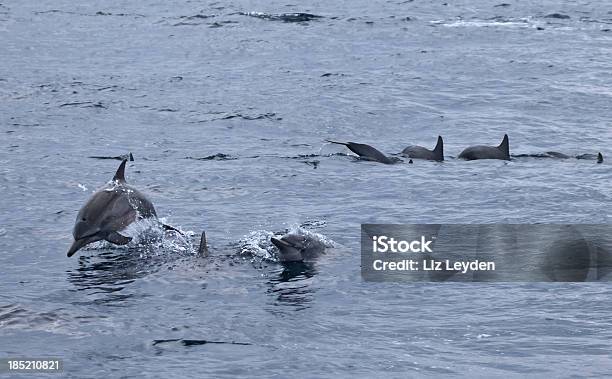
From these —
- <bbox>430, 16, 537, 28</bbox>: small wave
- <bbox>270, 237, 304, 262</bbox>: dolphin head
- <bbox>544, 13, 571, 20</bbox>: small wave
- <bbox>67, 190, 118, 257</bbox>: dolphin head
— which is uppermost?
<bbox>544, 13, 571, 20</bbox>: small wave

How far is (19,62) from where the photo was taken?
39.3 metres

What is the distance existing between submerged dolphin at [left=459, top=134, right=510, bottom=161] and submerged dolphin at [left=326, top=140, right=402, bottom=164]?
64.4 inches

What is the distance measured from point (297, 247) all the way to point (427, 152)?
8762 mm

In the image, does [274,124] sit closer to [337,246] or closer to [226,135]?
[226,135]

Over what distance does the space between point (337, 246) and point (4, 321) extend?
18.9ft

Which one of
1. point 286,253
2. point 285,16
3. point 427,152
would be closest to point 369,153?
point 427,152

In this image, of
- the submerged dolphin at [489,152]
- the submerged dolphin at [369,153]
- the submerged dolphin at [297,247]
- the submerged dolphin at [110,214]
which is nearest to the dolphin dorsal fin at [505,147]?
the submerged dolphin at [489,152]

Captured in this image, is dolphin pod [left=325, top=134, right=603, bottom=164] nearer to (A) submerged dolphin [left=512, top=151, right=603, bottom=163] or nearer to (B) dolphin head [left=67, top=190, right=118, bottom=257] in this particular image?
(A) submerged dolphin [left=512, top=151, right=603, bottom=163]

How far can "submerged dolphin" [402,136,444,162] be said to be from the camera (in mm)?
25359

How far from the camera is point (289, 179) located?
77.1 feet

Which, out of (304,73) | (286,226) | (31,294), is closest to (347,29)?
(304,73)

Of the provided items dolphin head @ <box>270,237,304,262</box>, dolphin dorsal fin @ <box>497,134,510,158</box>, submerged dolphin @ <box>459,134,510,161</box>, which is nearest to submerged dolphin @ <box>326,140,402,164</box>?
submerged dolphin @ <box>459,134,510,161</box>

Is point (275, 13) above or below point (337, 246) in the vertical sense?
above

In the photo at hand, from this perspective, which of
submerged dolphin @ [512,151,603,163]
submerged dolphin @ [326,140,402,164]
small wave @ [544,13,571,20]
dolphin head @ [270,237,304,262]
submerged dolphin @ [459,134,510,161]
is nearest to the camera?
dolphin head @ [270,237,304,262]
